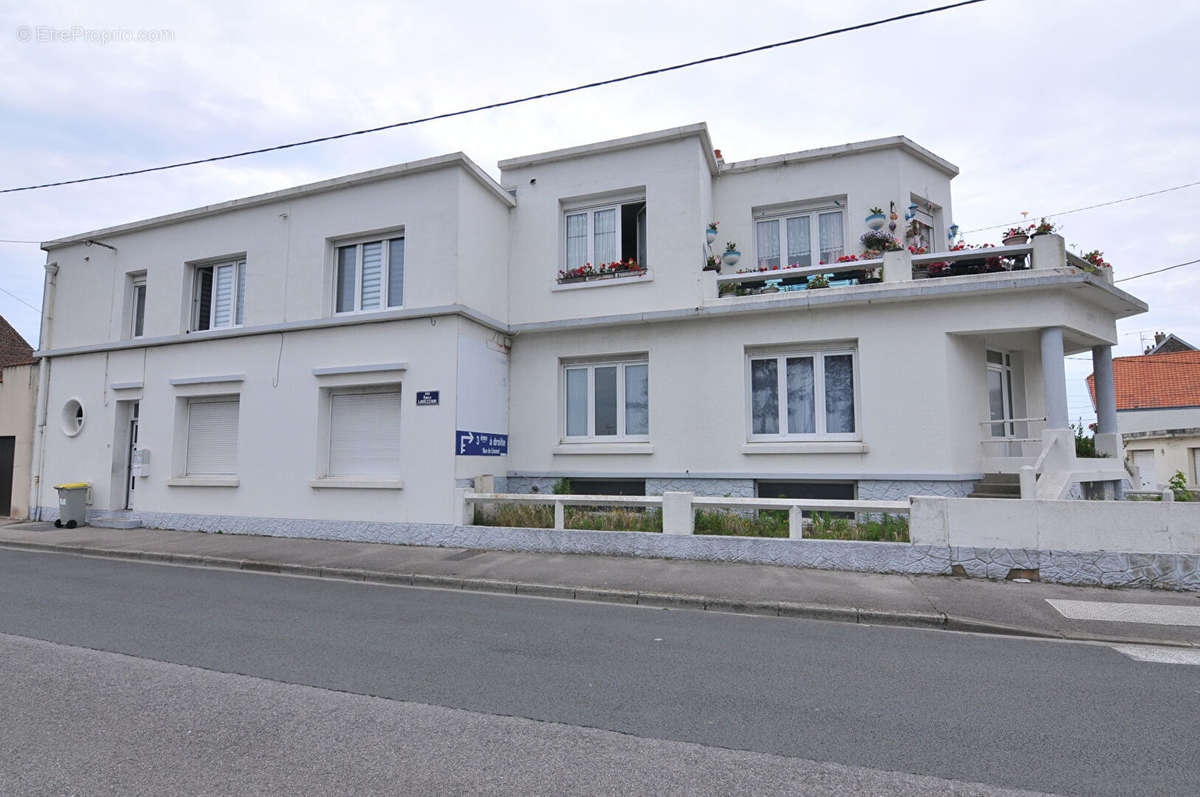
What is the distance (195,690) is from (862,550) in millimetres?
7882

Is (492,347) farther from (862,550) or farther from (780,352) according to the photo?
(862,550)

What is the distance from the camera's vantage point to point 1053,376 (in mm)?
10836

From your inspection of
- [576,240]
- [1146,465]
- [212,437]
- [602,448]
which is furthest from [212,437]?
[1146,465]

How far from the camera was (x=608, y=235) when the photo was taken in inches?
543

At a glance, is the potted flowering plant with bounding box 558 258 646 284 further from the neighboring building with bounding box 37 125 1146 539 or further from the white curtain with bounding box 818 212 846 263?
the white curtain with bounding box 818 212 846 263

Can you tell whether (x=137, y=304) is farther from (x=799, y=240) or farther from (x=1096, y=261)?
(x=1096, y=261)

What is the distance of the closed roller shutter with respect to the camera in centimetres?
1402

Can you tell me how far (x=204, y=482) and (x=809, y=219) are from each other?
13.5m

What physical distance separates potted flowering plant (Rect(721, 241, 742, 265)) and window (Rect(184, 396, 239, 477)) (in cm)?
1056

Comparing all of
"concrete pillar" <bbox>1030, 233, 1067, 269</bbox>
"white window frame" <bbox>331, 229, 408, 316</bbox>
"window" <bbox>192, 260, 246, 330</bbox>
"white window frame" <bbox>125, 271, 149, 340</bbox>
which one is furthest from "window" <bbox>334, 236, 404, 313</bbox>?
"concrete pillar" <bbox>1030, 233, 1067, 269</bbox>

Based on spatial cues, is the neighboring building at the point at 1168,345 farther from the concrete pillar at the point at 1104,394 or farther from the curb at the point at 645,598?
the curb at the point at 645,598

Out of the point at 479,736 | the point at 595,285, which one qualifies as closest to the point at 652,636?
the point at 479,736

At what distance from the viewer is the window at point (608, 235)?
1369cm

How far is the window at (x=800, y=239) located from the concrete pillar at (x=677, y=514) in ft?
19.8
